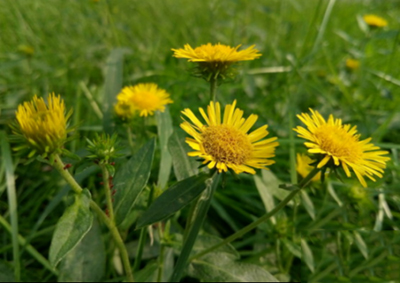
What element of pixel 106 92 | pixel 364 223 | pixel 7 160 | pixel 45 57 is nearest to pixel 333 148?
pixel 364 223

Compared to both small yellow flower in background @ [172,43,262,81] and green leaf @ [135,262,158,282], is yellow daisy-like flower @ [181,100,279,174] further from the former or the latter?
green leaf @ [135,262,158,282]

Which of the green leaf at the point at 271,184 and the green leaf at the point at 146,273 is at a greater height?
the green leaf at the point at 271,184

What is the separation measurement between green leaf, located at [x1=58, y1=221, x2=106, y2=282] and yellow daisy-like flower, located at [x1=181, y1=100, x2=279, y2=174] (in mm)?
537

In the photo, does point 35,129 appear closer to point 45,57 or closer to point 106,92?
point 106,92

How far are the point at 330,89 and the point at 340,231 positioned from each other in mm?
1324

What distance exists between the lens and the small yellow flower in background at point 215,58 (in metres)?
0.97

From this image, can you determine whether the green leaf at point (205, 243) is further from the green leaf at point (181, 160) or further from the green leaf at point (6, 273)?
the green leaf at point (6, 273)

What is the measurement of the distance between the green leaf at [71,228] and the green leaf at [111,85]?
2.11 feet

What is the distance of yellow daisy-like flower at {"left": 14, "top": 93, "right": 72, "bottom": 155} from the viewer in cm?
71

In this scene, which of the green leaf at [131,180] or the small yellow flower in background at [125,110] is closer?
the green leaf at [131,180]

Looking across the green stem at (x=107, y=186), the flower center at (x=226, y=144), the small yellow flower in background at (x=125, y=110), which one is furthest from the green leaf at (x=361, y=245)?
the small yellow flower in background at (x=125, y=110)

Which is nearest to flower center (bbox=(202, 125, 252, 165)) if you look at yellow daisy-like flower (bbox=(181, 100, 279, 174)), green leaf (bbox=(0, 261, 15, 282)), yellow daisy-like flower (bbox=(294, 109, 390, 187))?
yellow daisy-like flower (bbox=(181, 100, 279, 174))

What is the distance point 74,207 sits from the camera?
758 mm

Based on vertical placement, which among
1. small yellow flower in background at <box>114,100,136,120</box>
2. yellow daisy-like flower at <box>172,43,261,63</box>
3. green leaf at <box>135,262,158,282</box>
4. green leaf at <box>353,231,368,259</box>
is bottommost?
green leaf at <box>135,262,158,282</box>
